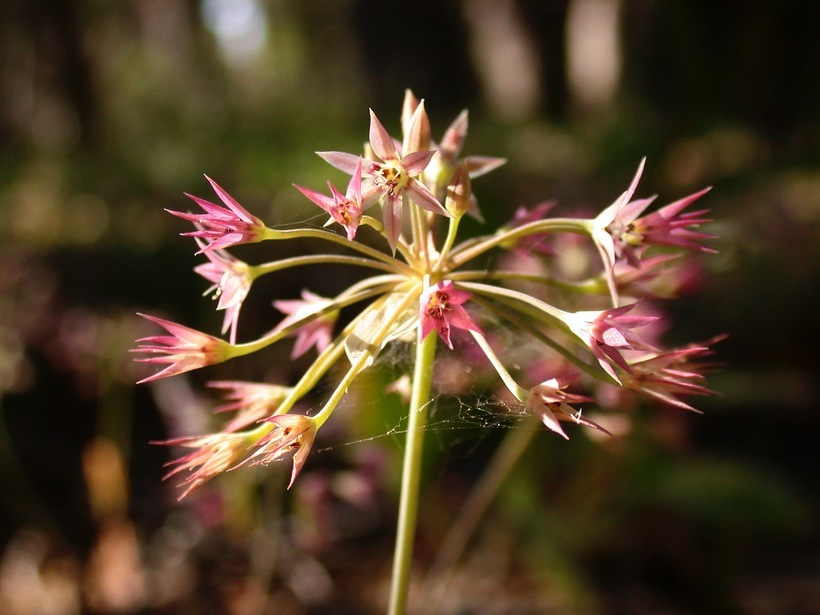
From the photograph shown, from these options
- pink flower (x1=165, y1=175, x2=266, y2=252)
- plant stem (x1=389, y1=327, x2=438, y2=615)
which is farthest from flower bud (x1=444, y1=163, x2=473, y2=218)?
pink flower (x1=165, y1=175, x2=266, y2=252)

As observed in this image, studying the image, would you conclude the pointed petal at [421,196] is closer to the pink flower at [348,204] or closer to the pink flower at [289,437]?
the pink flower at [348,204]

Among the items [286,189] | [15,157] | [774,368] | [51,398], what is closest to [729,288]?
[774,368]

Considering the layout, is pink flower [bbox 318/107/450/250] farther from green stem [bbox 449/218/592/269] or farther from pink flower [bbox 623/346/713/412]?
pink flower [bbox 623/346/713/412]

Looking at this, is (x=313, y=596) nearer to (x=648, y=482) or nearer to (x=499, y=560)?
(x=499, y=560)

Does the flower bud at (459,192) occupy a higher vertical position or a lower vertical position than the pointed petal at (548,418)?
higher

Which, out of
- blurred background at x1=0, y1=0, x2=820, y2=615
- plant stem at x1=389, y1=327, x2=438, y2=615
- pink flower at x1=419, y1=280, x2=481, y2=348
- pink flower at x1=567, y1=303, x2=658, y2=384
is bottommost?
blurred background at x1=0, y1=0, x2=820, y2=615

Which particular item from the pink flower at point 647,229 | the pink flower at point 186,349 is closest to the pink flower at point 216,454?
the pink flower at point 186,349

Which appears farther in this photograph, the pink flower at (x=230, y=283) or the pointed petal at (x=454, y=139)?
the pointed petal at (x=454, y=139)
